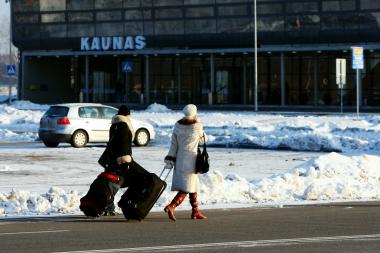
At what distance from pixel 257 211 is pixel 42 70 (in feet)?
216

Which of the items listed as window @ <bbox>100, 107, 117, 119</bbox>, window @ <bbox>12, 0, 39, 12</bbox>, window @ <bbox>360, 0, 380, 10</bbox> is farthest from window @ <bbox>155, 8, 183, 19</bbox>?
window @ <bbox>100, 107, 117, 119</bbox>

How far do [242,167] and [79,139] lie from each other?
9304 millimetres

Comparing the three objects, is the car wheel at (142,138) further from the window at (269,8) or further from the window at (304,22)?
the window at (269,8)

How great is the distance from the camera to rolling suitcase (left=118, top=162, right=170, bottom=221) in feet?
45.8

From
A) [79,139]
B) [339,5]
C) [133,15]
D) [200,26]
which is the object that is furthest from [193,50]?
[79,139]

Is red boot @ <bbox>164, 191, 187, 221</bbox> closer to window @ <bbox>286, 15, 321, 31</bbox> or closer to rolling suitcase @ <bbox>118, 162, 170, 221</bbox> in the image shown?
rolling suitcase @ <bbox>118, 162, 170, 221</bbox>

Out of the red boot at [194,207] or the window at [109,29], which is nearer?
the red boot at [194,207]

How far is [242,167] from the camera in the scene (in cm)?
2388

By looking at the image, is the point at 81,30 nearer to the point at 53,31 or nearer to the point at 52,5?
the point at 53,31

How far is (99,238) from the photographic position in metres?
12.0

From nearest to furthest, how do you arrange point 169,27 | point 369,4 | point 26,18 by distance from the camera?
point 369,4 → point 169,27 → point 26,18

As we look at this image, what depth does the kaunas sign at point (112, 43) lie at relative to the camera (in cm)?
7294

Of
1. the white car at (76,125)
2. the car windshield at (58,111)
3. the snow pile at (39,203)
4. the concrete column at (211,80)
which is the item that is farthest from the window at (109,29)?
the snow pile at (39,203)

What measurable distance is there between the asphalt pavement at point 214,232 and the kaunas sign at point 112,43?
57.9m
